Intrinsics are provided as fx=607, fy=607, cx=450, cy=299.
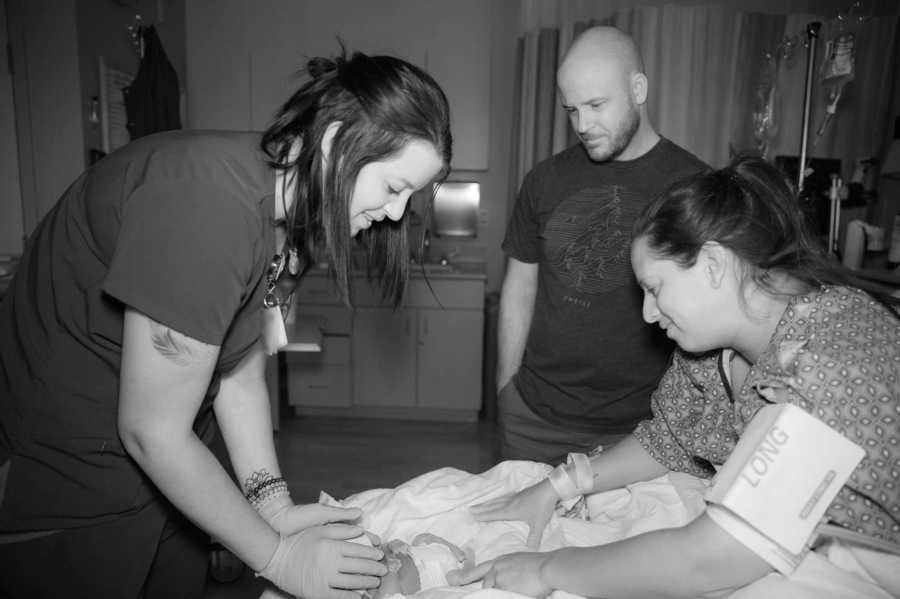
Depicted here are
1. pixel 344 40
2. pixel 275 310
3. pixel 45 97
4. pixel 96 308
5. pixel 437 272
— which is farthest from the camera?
pixel 344 40

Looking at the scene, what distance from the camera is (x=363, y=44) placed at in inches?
149

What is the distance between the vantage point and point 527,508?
113cm

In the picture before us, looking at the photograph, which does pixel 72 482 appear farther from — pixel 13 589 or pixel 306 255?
pixel 306 255

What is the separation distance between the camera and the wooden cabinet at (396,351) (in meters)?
3.61

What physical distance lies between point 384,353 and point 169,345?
2.92m

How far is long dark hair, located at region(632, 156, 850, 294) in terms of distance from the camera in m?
0.88

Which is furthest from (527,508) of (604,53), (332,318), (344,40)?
(344,40)

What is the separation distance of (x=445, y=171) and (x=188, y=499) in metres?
0.61

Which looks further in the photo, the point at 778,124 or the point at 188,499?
the point at 778,124

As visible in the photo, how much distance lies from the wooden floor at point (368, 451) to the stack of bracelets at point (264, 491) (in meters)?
1.62

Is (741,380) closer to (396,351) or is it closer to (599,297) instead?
(599,297)

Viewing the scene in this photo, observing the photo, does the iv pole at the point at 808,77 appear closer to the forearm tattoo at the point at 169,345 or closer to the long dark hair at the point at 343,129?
the long dark hair at the point at 343,129

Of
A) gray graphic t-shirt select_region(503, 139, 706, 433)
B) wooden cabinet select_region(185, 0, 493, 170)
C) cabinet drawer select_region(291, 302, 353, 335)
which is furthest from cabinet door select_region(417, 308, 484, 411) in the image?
gray graphic t-shirt select_region(503, 139, 706, 433)

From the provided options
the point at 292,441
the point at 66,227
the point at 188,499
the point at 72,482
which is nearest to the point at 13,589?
the point at 72,482
